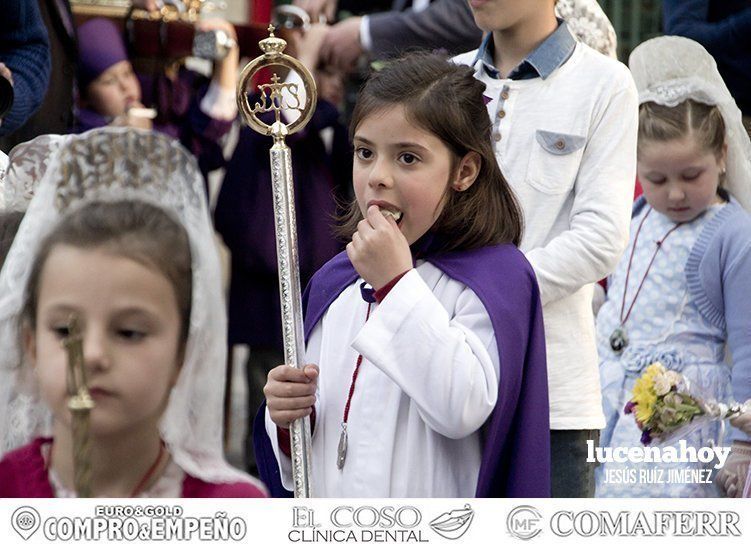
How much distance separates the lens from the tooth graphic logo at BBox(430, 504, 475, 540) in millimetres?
2475

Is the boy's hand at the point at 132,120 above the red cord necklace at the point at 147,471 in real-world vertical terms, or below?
above

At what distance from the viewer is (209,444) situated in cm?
212

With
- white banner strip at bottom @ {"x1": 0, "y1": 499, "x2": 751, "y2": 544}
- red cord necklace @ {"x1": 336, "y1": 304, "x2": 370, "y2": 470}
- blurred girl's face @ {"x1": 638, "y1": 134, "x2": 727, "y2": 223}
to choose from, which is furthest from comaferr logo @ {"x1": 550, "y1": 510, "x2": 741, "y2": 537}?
blurred girl's face @ {"x1": 638, "y1": 134, "x2": 727, "y2": 223}

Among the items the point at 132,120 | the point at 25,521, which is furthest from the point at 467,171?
the point at 132,120

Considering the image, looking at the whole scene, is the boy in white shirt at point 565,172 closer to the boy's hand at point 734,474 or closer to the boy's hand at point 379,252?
the boy's hand at point 734,474

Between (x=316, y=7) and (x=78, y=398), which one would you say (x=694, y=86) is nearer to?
(x=316, y=7)

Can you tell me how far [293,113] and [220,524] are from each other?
85cm

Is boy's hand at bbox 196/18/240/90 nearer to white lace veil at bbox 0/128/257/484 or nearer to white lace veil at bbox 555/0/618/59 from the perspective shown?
white lace veil at bbox 555/0/618/59

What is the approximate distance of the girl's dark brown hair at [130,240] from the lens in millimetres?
2057

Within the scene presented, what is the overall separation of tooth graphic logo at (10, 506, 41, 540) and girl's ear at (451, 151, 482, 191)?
86 centimetres

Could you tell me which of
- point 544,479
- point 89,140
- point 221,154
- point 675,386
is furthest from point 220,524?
point 221,154

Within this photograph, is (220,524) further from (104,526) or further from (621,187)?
(621,187)

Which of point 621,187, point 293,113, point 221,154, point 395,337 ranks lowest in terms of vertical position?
point 395,337

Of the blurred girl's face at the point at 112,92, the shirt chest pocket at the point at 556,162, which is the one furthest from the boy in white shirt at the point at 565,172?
the blurred girl's face at the point at 112,92
